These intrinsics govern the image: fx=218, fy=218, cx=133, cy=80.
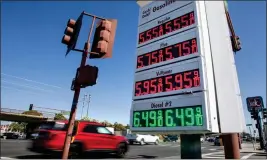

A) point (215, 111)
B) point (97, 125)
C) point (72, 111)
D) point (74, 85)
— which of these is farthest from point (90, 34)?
point (97, 125)

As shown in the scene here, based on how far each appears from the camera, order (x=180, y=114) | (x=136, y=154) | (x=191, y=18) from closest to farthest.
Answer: (x=180, y=114)
(x=191, y=18)
(x=136, y=154)

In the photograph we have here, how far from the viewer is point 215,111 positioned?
5.60m

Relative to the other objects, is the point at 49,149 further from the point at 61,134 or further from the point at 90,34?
the point at 90,34

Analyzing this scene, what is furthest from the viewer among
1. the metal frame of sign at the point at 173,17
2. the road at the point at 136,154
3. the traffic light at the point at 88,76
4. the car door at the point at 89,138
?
the road at the point at 136,154

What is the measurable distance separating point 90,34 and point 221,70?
387cm

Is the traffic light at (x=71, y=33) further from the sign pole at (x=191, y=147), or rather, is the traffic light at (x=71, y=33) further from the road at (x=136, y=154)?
the road at (x=136, y=154)

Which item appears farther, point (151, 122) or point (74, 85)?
point (151, 122)

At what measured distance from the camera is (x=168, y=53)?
23.2 ft

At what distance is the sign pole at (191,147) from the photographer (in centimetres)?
616

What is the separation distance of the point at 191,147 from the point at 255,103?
21.1m

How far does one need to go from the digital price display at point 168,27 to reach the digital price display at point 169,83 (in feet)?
5.52

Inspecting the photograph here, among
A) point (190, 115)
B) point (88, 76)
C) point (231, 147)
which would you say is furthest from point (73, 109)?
point (231, 147)

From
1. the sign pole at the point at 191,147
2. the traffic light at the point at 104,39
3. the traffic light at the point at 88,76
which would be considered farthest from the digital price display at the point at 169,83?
the traffic light at the point at 88,76

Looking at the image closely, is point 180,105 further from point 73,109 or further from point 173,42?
point 73,109
